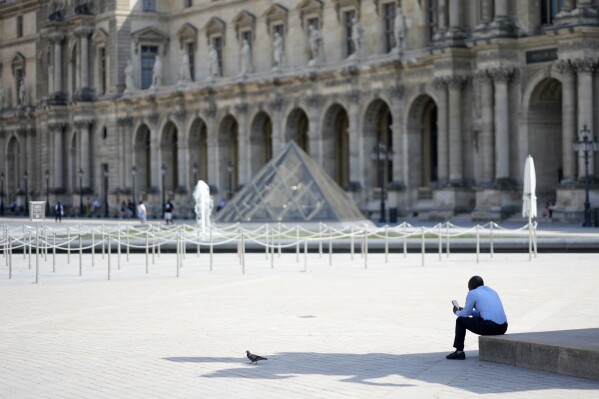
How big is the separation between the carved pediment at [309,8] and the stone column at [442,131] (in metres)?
14.2

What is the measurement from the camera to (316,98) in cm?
7288

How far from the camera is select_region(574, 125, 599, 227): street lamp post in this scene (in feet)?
171

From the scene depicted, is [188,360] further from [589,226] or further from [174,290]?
[589,226]

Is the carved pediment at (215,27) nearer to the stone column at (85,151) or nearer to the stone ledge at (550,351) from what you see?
the stone column at (85,151)

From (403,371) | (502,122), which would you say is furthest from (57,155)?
(403,371)

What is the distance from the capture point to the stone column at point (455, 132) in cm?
6184

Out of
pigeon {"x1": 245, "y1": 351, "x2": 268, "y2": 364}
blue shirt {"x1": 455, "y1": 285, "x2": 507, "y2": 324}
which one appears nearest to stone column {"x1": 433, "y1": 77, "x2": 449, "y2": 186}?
blue shirt {"x1": 455, "y1": 285, "x2": 507, "y2": 324}

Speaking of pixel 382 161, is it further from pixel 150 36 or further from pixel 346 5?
pixel 150 36

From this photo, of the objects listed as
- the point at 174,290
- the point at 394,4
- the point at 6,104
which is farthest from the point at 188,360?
the point at 6,104

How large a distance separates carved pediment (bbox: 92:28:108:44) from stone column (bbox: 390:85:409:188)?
105 feet

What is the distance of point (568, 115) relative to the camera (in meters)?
56.1

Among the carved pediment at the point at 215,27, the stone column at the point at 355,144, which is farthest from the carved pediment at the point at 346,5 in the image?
the carved pediment at the point at 215,27

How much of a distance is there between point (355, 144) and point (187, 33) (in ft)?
72.2

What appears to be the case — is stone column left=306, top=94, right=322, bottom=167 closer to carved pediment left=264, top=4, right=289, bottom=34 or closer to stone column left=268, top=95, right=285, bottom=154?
stone column left=268, top=95, right=285, bottom=154
